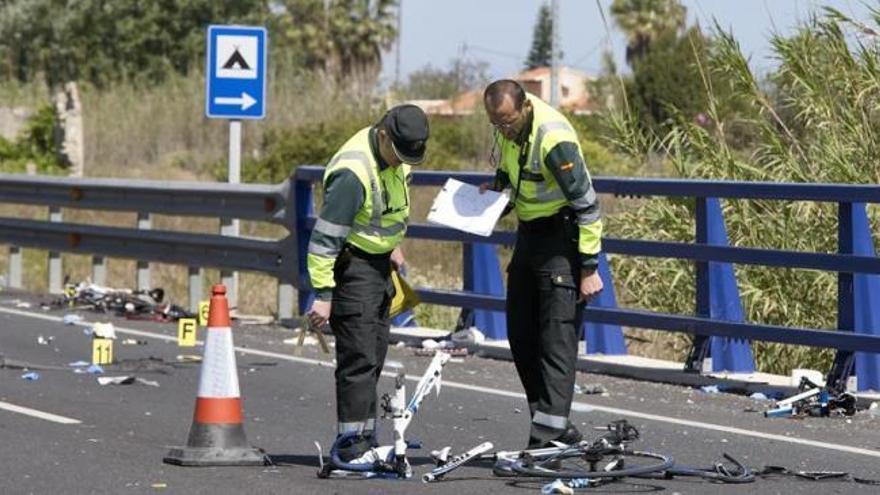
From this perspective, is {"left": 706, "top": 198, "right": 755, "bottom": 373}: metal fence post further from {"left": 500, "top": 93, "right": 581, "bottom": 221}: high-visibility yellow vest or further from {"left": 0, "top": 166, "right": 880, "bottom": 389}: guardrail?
{"left": 500, "top": 93, "right": 581, "bottom": 221}: high-visibility yellow vest

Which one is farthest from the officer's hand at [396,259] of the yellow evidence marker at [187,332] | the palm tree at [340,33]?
the palm tree at [340,33]

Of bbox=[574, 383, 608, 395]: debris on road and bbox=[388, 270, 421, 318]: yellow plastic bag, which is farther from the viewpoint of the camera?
bbox=[574, 383, 608, 395]: debris on road

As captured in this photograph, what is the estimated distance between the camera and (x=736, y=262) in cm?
1170

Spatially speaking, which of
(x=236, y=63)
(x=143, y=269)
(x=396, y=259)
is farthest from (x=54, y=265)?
(x=396, y=259)

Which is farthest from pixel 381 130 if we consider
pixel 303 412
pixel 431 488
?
pixel 303 412

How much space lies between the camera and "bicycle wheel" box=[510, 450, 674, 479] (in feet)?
26.7

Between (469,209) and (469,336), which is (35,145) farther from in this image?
(469,209)

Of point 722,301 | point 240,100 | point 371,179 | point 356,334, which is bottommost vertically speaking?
point 722,301

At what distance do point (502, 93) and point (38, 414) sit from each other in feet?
11.2

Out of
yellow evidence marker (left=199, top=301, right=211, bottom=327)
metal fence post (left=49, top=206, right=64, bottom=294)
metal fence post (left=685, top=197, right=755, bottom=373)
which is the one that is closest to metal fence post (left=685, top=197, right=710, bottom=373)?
metal fence post (left=685, top=197, right=755, bottom=373)

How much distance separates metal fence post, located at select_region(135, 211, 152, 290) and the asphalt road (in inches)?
146

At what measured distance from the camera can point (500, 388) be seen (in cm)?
1200

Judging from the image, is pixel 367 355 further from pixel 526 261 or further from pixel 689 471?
pixel 689 471

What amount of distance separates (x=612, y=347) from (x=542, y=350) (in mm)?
4513
